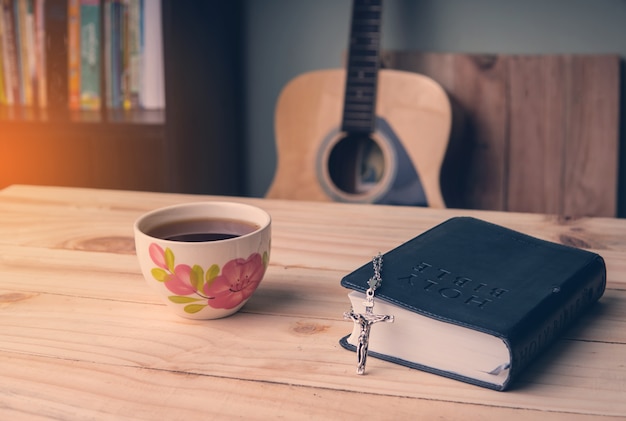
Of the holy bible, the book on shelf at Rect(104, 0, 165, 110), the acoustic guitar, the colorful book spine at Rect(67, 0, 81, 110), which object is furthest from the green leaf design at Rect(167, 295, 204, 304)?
the colorful book spine at Rect(67, 0, 81, 110)

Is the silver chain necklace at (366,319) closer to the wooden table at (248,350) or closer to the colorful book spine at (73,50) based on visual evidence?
the wooden table at (248,350)

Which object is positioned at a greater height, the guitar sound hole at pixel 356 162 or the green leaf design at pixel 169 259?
the green leaf design at pixel 169 259

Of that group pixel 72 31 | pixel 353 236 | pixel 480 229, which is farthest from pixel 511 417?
pixel 72 31

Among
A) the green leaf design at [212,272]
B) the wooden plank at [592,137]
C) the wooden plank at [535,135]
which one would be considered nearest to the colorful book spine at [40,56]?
the wooden plank at [535,135]

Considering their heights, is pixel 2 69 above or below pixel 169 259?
above

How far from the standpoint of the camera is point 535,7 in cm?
202

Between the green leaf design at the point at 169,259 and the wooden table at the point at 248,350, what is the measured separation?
0.06 meters

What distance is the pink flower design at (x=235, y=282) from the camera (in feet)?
2.26

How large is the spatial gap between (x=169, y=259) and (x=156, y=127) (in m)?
1.33

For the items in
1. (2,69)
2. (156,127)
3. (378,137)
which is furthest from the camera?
(2,69)

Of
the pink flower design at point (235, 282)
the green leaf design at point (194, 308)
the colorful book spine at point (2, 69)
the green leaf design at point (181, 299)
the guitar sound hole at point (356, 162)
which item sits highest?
the colorful book spine at point (2, 69)

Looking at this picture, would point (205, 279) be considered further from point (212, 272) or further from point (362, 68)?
point (362, 68)

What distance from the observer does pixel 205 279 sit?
0.68m

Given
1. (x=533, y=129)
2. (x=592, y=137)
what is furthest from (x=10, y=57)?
(x=592, y=137)
